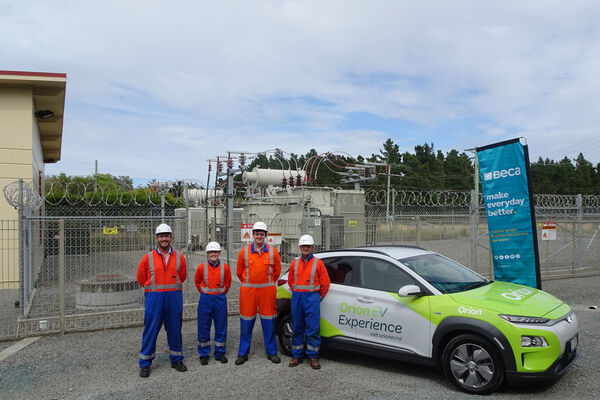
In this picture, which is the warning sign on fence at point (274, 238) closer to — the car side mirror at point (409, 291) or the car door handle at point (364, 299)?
the car door handle at point (364, 299)

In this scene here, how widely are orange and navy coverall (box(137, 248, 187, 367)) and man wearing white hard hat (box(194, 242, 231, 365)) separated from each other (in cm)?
31

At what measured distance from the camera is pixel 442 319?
5.48 meters

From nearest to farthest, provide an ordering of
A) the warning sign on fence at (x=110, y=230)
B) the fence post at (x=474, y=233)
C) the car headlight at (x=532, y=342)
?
the car headlight at (x=532, y=342), the warning sign on fence at (x=110, y=230), the fence post at (x=474, y=233)

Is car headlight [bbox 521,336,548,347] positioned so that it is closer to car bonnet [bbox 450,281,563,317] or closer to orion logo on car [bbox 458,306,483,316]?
car bonnet [bbox 450,281,563,317]

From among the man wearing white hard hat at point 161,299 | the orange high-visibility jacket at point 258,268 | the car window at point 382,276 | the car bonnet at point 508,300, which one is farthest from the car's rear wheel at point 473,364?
the man wearing white hard hat at point 161,299

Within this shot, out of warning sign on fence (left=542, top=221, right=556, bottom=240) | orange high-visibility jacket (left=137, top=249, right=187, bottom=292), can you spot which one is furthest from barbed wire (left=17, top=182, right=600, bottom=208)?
orange high-visibility jacket (left=137, top=249, right=187, bottom=292)

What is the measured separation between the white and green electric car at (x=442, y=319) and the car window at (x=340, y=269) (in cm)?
1

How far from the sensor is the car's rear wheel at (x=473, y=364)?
5156 millimetres

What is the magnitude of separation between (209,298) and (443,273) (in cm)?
308

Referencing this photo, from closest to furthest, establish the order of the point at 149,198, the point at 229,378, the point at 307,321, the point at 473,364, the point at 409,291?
the point at 473,364 < the point at 409,291 < the point at 229,378 < the point at 307,321 < the point at 149,198

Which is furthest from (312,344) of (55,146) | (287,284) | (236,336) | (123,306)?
(55,146)

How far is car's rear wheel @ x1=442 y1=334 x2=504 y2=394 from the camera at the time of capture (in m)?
5.16

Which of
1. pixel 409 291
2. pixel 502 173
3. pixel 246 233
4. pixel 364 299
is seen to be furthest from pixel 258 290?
pixel 502 173

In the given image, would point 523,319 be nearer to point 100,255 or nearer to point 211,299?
point 211,299
